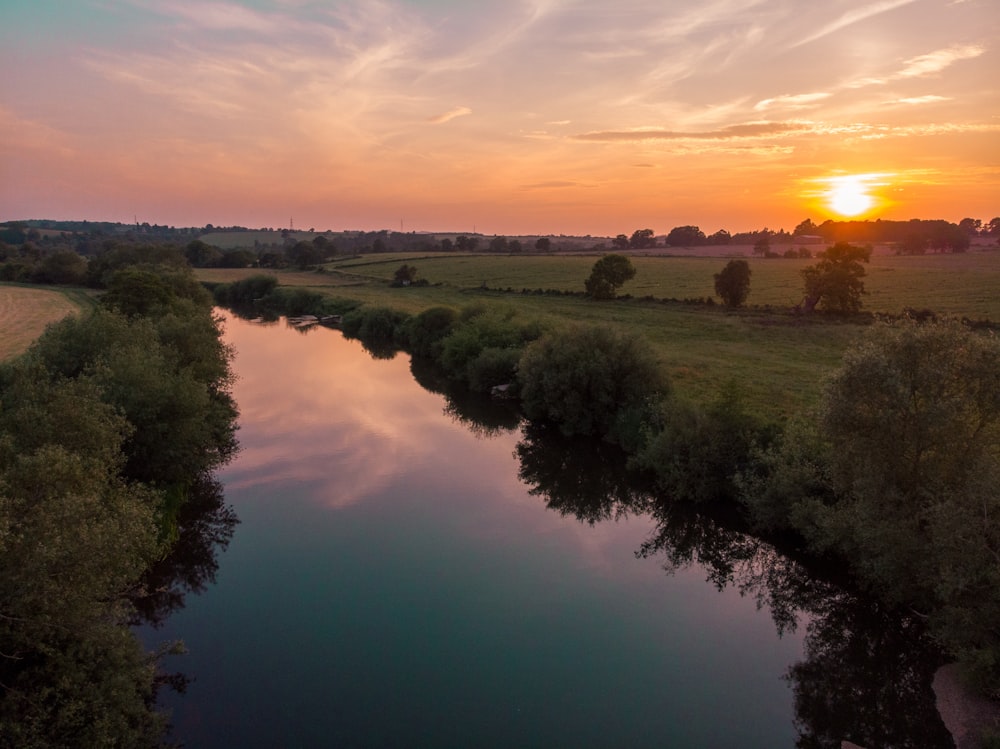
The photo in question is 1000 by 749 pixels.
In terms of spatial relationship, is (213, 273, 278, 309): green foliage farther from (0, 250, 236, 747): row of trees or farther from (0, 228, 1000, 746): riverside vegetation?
(0, 250, 236, 747): row of trees

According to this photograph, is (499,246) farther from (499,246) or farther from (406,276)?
(406,276)

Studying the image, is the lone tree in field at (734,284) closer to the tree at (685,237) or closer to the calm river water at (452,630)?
the calm river water at (452,630)

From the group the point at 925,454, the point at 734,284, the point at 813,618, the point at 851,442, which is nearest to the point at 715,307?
the point at 734,284

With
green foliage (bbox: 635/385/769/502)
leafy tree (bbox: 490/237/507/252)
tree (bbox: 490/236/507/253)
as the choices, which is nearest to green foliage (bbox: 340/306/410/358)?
green foliage (bbox: 635/385/769/502)

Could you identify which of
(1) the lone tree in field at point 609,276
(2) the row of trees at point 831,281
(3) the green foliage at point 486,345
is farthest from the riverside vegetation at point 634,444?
(1) the lone tree in field at point 609,276

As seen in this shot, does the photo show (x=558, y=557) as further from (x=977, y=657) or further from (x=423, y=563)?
(x=977, y=657)
